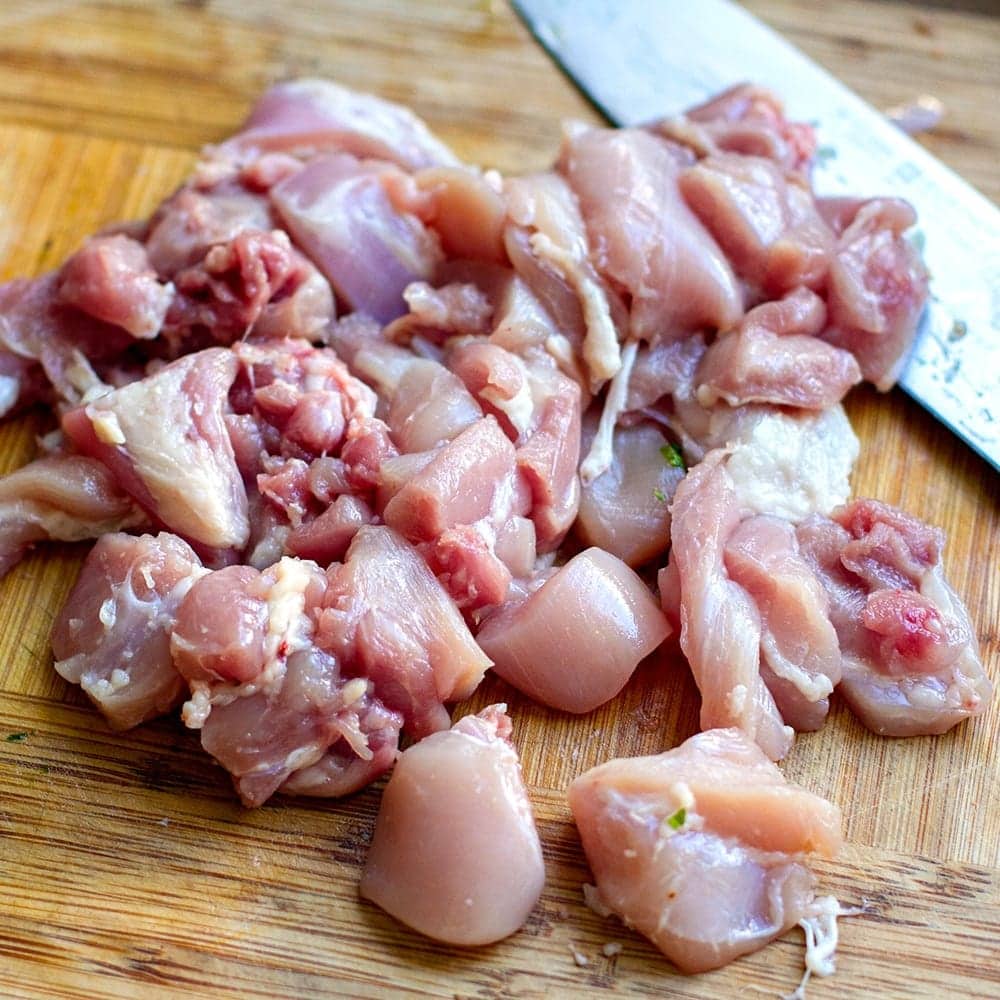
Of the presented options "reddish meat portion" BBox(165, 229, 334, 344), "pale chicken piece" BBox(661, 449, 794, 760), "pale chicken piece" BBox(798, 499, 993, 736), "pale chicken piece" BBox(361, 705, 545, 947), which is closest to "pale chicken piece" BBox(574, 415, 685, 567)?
"pale chicken piece" BBox(661, 449, 794, 760)

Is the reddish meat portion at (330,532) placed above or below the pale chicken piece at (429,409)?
below

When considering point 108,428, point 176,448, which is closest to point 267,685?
point 176,448

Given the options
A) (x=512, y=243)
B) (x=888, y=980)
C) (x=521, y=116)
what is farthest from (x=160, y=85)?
(x=888, y=980)

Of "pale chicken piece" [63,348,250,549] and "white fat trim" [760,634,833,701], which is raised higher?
"pale chicken piece" [63,348,250,549]

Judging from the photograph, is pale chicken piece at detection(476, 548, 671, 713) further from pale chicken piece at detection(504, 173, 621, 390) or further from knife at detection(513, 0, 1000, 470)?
knife at detection(513, 0, 1000, 470)

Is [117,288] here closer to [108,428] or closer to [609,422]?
[108,428]

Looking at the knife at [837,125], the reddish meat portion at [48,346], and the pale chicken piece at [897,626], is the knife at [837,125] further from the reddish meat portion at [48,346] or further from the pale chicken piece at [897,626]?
A: the reddish meat portion at [48,346]

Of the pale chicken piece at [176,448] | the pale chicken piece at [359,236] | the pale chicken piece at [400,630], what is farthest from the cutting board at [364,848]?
the pale chicken piece at [359,236]
